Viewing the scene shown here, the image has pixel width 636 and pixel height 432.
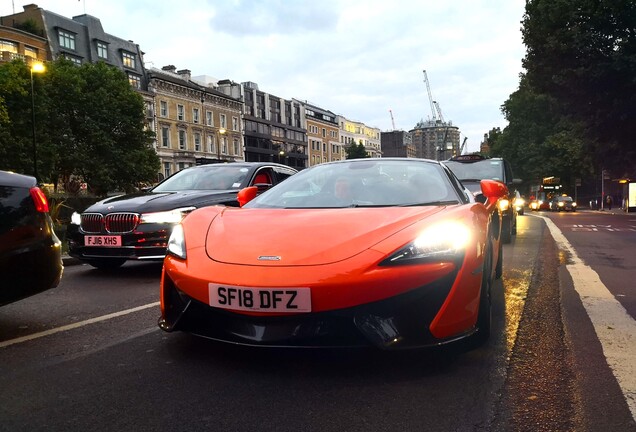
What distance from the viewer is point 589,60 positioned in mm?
22703


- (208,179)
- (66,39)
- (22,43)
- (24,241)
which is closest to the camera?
(24,241)

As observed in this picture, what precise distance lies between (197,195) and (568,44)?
69.2 feet

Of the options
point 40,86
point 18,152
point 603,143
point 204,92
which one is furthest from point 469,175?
point 204,92

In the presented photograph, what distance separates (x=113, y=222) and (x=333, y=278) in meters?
4.49

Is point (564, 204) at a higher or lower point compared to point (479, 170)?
lower

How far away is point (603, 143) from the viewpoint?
26.9 m

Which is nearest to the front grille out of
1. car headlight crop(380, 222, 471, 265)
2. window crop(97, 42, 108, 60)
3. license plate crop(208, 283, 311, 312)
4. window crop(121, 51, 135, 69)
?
license plate crop(208, 283, 311, 312)

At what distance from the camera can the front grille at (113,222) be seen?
6340 mm

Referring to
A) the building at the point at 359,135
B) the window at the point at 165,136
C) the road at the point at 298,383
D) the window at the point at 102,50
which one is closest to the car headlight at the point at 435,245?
the road at the point at 298,383

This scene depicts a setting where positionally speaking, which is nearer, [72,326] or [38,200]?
[38,200]

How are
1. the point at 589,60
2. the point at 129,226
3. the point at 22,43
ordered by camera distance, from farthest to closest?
the point at 22,43
the point at 589,60
the point at 129,226

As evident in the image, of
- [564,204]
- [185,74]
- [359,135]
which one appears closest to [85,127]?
[185,74]

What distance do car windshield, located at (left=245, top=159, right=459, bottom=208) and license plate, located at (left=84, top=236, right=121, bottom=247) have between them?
2857 mm

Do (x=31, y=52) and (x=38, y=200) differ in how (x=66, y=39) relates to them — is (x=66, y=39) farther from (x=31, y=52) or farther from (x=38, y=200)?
(x=38, y=200)
